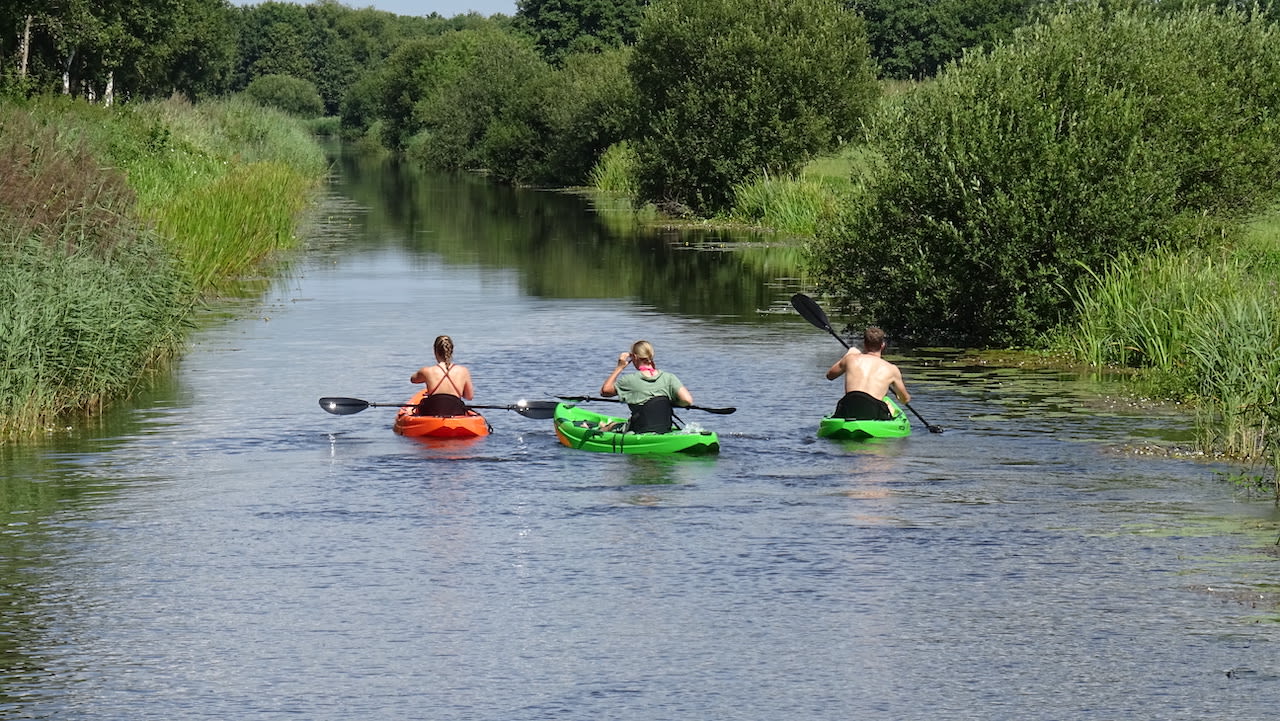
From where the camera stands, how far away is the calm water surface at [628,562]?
1073 centimetres

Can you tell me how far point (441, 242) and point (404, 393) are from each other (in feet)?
93.2

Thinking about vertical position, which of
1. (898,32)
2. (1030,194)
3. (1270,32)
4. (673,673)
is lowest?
(673,673)

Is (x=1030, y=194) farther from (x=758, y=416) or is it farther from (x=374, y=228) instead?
(x=374, y=228)

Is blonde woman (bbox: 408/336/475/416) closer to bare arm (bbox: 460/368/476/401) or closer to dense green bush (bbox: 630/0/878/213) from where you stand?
bare arm (bbox: 460/368/476/401)

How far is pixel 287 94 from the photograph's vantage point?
18838cm

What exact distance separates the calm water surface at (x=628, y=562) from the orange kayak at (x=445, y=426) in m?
0.27

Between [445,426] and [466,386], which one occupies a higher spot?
[466,386]

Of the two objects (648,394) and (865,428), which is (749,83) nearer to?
(865,428)

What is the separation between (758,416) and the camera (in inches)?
826

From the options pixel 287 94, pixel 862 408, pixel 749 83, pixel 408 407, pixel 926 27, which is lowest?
pixel 408 407

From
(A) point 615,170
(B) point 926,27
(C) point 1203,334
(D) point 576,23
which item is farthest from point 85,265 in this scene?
(D) point 576,23

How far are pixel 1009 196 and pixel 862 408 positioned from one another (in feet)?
27.2

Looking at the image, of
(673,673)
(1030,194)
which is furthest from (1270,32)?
(673,673)

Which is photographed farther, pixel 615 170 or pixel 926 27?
pixel 926 27
